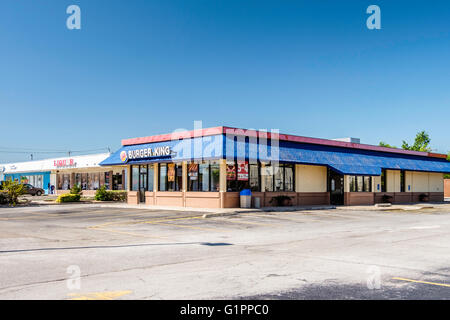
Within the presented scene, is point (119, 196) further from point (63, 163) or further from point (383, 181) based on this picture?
point (383, 181)

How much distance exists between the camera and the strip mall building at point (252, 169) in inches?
1089

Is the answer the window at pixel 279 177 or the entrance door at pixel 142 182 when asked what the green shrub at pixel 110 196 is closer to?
the entrance door at pixel 142 182

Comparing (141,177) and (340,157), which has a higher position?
(340,157)

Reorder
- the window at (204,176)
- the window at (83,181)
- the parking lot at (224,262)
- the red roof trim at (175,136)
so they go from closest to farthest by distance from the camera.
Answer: the parking lot at (224,262) → the red roof trim at (175,136) → the window at (204,176) → the window at (83,181)

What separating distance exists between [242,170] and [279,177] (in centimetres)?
344

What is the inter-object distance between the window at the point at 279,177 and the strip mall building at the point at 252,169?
27 millimetres

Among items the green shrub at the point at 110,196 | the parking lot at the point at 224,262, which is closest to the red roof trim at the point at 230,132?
the green shrub at the point at 110,196

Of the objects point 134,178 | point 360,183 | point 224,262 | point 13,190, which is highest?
point 134,178

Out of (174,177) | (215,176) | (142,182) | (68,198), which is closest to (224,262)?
(215,176)

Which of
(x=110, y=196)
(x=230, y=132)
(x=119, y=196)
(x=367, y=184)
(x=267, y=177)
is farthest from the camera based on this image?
(x=110, y=196)

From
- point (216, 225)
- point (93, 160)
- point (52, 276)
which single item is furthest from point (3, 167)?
point (52, 276)

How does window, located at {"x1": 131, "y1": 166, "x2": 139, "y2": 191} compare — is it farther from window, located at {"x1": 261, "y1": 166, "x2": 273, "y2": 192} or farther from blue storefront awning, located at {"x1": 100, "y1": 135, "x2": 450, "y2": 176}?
window, located at {"x1": 261, "y1": 166, "x2": 273, "y2": 192}

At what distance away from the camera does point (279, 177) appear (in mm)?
30391
